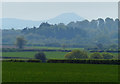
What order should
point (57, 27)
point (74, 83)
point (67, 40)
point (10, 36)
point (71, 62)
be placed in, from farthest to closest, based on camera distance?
point (57, 27) → point (67, 40) → point (10, 36) → point (71, 62) → point (74, 83)

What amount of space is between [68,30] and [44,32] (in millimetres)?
14992

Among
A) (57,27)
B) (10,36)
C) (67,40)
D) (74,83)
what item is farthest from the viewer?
(57,27)

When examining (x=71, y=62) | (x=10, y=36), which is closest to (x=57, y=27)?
(x=10, y=36)

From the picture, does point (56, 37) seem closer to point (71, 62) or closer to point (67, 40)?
point (67, 40)

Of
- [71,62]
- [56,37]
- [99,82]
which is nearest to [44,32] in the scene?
[56,37]

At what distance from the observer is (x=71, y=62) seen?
40.4m

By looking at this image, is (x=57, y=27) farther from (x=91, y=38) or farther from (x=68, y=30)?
(x=91, y=38)

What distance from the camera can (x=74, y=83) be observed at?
1758cm

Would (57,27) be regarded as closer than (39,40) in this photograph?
No

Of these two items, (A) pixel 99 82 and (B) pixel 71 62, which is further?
(B) pixel 71 62

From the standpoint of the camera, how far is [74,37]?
185 m

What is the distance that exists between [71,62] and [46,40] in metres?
134

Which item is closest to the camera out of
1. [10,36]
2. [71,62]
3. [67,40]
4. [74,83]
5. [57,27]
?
[74,83]

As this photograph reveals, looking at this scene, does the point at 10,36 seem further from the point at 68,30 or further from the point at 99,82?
the point at 99,82
